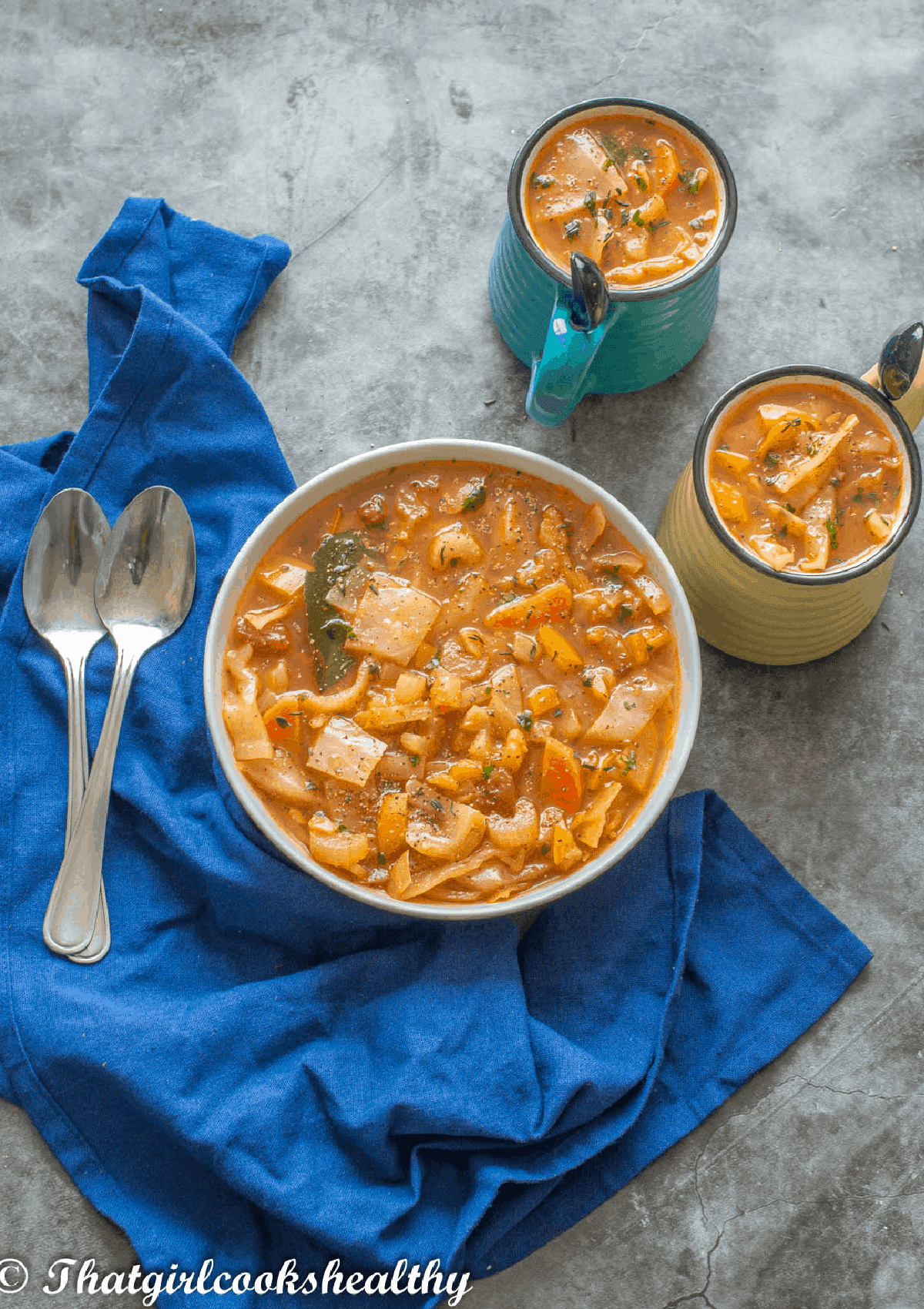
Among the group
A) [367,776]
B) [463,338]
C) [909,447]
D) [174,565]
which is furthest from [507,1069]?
[463,338]

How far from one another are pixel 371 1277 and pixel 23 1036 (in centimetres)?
107

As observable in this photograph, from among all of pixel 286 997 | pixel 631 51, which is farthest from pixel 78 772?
pixel 631 51

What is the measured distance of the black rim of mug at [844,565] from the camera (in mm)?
2676

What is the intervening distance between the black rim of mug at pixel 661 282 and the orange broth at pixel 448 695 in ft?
1.86

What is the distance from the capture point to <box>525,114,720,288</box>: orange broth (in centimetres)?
280

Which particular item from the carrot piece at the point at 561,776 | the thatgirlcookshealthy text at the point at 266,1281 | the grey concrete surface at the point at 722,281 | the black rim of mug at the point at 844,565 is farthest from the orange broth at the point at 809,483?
the thatgirlcookshealthy text at the point at 266,1281

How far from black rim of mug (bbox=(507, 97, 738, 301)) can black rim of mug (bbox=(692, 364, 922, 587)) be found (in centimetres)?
30

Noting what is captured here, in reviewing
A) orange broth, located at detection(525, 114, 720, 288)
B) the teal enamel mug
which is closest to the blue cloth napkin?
the teal enamel mug

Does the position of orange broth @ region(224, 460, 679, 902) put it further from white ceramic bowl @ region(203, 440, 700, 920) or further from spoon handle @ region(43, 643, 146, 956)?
spoon handle @ region(43, 643, 146, 956)

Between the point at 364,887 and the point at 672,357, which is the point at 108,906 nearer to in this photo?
the point at 364,887

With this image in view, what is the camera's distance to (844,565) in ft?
8.94

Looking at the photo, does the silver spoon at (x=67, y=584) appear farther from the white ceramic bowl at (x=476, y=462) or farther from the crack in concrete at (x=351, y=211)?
the crack in concrete at (x=351, y=211)

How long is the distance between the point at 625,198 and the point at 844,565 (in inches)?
42.6

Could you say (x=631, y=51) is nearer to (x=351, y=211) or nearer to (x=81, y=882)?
(x=351, y=211)
